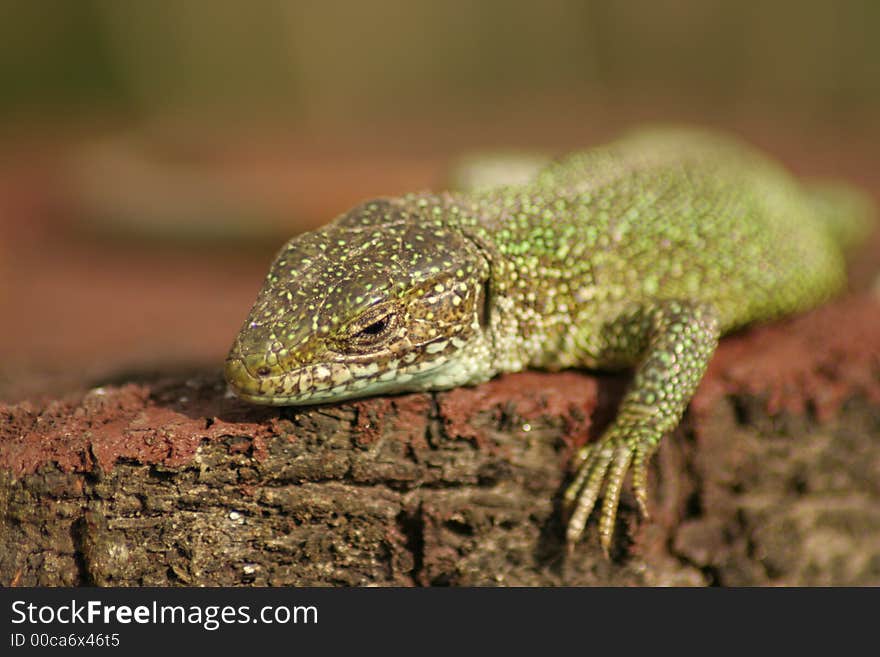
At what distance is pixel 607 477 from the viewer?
472 cm

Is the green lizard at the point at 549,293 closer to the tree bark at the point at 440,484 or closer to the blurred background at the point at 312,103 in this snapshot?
the tree bark at the point at 440,484

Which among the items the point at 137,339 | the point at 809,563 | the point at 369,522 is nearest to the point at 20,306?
the point at 137,339

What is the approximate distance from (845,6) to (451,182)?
752 inches

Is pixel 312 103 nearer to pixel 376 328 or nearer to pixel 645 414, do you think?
pixel 376 328

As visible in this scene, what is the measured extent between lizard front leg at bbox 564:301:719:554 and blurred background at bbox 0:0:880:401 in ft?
23.0

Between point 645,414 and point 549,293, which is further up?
point 549,293

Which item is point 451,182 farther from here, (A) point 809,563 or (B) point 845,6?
(B) point 845,6

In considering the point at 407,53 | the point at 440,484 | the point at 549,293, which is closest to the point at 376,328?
the point at 440,484

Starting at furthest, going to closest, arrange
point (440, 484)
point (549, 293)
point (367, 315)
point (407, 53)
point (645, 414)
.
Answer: point (407, 53) → point (549, 293) → point (645, 414) → point (440, 484) → point (367, 315)

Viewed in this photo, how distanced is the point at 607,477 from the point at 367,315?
→ 1657mm

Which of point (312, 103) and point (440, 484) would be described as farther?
point (312, 103)

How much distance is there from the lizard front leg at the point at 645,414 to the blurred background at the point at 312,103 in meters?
7.01

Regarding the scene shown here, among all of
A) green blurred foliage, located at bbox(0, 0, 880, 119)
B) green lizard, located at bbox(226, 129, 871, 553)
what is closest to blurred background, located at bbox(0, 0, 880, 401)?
green blurred foliage, located at bbox(0, 0, 880, 119)

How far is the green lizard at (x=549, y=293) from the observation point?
4281 mm
